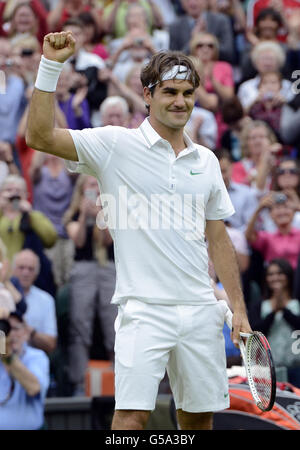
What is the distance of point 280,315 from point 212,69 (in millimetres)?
3324

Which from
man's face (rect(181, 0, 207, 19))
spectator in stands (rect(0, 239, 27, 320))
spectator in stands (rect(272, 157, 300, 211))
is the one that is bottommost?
spectator in stands (rect(0, 239, 27, 320))

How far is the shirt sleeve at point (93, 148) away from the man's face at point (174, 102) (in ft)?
0.77

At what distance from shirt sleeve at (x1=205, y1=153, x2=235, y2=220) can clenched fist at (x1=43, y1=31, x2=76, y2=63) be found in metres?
0.89

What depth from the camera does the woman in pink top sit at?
1024 cm

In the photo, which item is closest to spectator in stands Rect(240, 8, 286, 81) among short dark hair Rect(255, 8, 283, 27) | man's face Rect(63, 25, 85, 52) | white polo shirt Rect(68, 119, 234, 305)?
short dark hair Rect(255, 8, 283, 27)

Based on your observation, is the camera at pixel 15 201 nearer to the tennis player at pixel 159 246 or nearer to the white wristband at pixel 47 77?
the tennis player at pixel 159 246

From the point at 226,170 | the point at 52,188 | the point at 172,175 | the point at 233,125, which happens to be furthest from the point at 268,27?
the point at 172,175

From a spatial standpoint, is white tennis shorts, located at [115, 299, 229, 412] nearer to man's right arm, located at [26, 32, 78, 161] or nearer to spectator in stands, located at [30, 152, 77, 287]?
man's right arm, located at [26, 32, 78, 161]

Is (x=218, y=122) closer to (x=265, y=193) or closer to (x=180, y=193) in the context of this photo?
(x=265, y=193)

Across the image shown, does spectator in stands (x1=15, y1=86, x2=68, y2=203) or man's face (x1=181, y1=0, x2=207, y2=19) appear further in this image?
man's face (x1=181, y1=0, x2=207, y2=19)

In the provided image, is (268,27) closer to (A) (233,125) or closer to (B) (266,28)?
(B) (266,28)

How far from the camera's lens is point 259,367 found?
468 cm

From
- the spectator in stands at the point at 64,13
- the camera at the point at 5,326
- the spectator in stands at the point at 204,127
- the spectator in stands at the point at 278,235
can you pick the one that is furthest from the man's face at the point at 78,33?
the camera at the point at 5,326

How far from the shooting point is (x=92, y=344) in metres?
8.42
